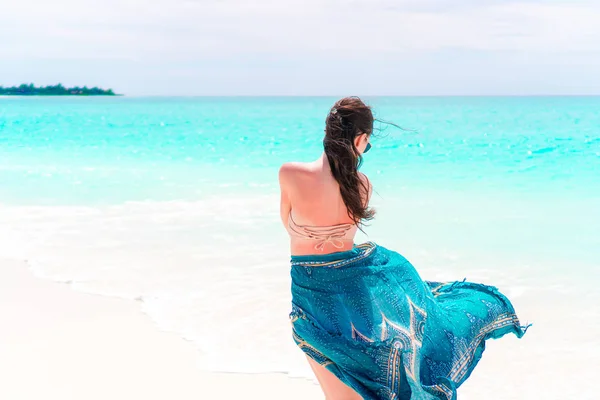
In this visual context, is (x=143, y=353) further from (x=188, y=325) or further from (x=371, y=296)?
(x=371, y=296)

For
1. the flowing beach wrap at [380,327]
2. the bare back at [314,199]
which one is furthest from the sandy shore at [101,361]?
the bare back at [314,199]

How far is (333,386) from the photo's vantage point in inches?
102

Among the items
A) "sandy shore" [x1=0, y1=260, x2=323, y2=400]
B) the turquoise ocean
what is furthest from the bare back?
"sandy shore" [x1=0, y1=260, x2=323, y2=400]

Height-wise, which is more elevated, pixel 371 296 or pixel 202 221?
pixel 371 296

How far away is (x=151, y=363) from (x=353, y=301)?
154cm

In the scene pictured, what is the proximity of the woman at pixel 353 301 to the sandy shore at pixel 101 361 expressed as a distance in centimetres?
85

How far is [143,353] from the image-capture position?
3.69m

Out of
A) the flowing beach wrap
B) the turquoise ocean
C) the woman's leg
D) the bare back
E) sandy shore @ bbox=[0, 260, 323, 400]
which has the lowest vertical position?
sandy shore @ bbox=[0, 260, 323, 400]

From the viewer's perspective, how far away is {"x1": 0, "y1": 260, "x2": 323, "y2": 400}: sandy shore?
3.26 m

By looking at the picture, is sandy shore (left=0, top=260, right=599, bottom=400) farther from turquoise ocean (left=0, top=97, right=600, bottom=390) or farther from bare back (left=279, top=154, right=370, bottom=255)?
bare back (left=279, top=154, right=370, bottom=255)

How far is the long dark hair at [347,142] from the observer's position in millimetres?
2490

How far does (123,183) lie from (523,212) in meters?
6.48

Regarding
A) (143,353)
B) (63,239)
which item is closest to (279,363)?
(143,353)

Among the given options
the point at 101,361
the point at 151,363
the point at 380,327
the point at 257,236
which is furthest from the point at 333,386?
the point at 257,236
